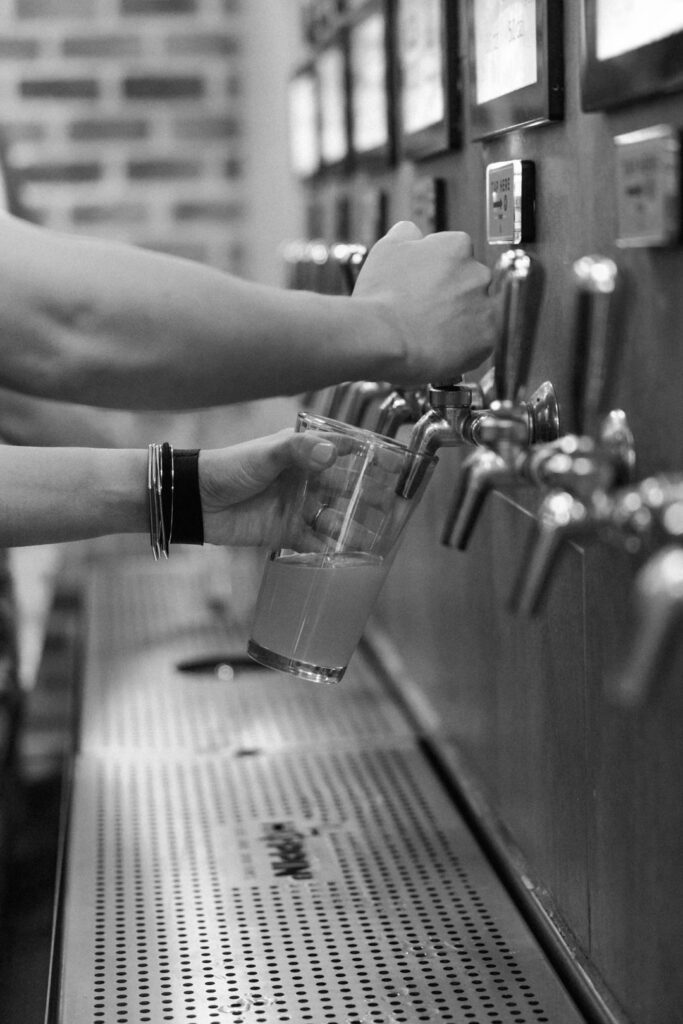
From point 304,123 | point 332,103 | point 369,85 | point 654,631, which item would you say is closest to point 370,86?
point 369,85

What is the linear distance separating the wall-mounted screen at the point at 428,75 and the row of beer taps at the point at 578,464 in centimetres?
36

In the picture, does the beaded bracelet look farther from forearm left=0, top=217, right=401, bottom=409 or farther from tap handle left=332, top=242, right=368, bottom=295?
tap handle left=332, top=242, right=368, bottom=295

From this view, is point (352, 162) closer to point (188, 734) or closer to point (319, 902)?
point (188, 734)

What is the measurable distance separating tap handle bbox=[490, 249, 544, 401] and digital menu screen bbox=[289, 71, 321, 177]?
136 cm

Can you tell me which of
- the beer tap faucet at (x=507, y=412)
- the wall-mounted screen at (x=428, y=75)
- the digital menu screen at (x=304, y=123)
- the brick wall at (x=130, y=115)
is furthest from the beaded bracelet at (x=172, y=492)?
the brick wall at (x=130, y=115)

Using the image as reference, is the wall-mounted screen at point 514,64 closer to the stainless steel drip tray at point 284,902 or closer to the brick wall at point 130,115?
the stainless steel drip tray at point 284,902

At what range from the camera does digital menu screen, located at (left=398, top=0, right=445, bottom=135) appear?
1.20m

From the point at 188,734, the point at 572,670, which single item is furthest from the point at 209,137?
the point at 572,670

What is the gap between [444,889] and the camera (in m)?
1.09

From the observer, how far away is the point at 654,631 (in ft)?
1.52

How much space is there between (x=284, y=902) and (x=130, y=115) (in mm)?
Result: 1889

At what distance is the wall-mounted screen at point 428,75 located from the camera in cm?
116

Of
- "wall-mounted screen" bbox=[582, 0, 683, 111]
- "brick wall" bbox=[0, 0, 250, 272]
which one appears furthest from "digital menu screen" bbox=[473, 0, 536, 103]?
"brick wall" bbox=[0, 0, 250, 272]

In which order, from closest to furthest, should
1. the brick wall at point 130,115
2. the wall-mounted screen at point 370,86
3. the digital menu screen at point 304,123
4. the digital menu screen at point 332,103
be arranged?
the wall-mounted screen at point 370,86
the digital menu screen at point 332,103
the digital menu screen at point 304,123
the brick wall at point 130,115
